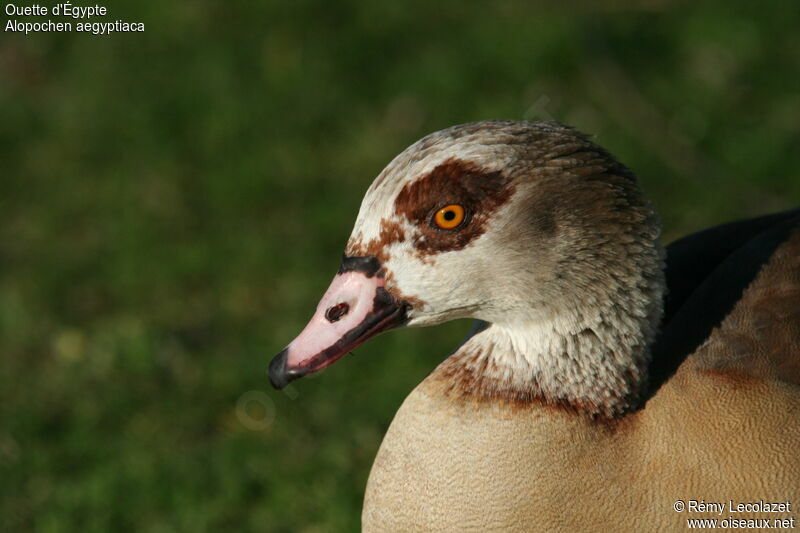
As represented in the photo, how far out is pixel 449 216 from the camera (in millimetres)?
2416

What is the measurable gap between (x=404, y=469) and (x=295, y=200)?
3.00m

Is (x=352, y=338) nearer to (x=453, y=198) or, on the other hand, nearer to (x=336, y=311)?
(x=336, y=311)

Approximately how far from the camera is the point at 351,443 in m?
3.88

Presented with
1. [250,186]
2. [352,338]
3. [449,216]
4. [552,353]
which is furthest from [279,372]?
[250,186]

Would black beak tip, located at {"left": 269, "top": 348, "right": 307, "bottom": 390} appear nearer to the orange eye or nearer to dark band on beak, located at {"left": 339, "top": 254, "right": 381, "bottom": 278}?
dark band on beak, located at {"left": 339, "top": 254, "right": 381, "bottom": 278}

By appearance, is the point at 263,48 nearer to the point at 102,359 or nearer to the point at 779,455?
the point at 102,359

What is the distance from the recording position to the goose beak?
246 cm

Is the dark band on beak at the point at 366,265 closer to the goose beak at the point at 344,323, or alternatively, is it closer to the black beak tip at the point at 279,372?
the goose beak at the point at 344,323

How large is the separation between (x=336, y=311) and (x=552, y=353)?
53 centimetres

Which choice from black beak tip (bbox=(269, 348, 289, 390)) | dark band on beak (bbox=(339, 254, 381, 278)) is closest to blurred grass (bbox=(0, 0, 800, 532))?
black beak tip (bbox=(269, 348, 289, 390))

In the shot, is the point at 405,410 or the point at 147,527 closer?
the point at 405,410

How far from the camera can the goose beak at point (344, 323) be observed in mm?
2455

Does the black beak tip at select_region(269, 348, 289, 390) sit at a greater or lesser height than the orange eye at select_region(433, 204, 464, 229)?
lesser

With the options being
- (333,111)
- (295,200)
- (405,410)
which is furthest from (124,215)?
(405,410)
